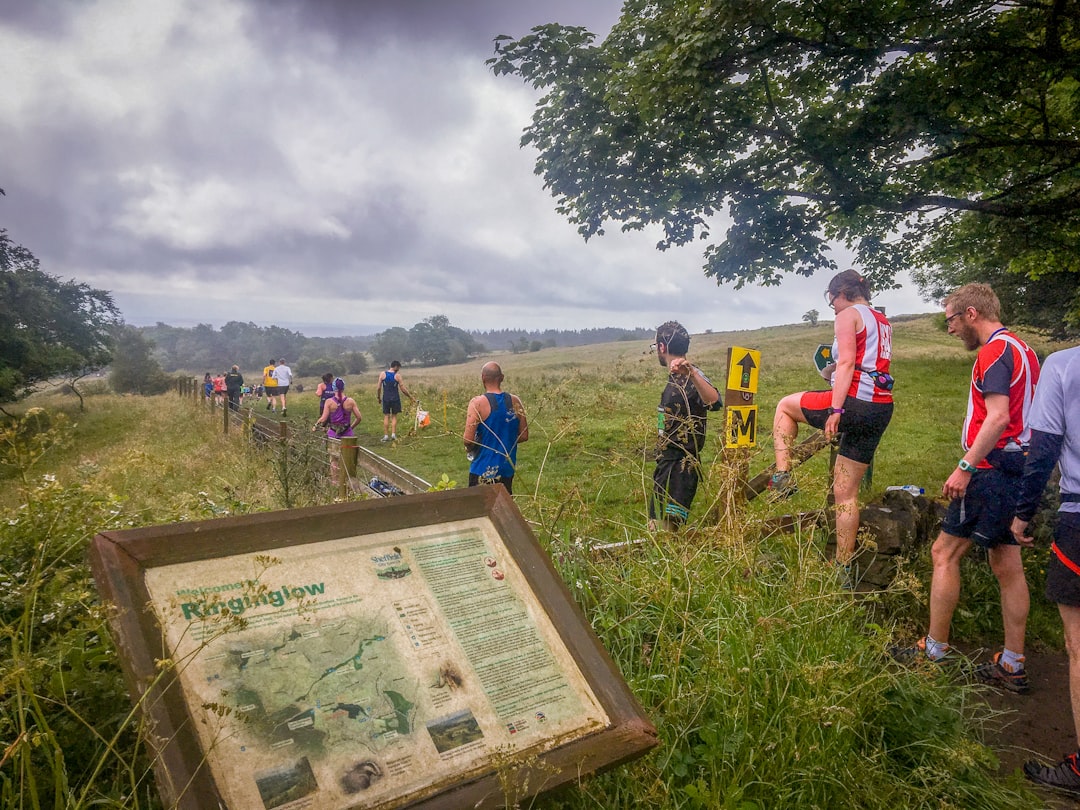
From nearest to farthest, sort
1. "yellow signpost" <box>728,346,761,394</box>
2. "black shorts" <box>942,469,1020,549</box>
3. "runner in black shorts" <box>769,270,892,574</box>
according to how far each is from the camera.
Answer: "black shorts" <box>942,469,1020,549</box>, "runner in black shorts" <box>769,270,892,574</box>, "yellow signpost" <box>728,346,761,394</box>

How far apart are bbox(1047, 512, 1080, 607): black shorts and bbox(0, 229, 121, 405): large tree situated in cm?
2932

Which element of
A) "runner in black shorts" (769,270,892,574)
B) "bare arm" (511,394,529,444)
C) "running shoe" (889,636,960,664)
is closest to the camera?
"running shoe" (889,636,960,664)

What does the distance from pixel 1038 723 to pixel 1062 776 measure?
30.7 inches

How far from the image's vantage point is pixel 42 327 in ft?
93.5

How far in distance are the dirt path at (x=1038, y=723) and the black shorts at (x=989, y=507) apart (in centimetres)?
92

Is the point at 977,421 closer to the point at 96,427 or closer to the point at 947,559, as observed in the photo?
the point at 947,559

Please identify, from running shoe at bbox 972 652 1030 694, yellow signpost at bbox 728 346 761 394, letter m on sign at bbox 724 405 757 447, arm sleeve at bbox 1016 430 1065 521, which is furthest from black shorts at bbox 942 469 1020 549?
yellow signpost at bbox 728 346 761 394

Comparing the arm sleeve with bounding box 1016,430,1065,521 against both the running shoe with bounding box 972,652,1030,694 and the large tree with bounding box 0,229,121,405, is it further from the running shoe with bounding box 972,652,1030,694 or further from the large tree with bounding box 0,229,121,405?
the large tree with bounding box 0,229,121,405

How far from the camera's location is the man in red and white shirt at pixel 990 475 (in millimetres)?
3404

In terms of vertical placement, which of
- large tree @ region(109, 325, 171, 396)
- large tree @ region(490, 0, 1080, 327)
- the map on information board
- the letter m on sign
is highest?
large tree @ region(490, 0, 1080, 327)

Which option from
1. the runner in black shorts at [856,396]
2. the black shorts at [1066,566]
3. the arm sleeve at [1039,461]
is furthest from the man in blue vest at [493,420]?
the black shorts at [1066,566]

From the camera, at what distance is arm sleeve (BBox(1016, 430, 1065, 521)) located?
291 centimetres

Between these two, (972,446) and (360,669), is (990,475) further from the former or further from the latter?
(360,669)

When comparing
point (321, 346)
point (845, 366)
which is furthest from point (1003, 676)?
point (321, 346)
